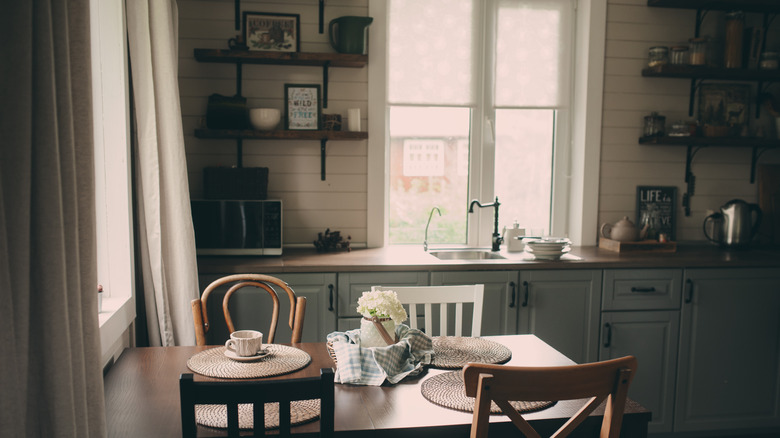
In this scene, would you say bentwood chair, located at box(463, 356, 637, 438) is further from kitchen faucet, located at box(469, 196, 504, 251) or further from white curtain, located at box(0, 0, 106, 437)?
kitchen faucet, located at box(469, 196, 504, 251)

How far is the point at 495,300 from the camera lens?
9.48 ft

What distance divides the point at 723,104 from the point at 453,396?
3.00 metres

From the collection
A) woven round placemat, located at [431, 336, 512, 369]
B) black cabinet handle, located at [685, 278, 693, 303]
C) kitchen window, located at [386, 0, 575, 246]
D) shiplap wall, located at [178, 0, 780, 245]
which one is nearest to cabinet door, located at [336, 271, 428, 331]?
shiplap wall, located at [178, 0, 780, 245]

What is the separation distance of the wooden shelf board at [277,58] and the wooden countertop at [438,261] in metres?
0.99

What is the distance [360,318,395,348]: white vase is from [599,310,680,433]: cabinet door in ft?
5.48

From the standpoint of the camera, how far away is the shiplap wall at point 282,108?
10.3ft

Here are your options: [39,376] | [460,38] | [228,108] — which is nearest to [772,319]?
[460,38]

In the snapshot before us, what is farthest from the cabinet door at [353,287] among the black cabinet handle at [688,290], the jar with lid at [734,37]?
the jar with lid at [734,37]

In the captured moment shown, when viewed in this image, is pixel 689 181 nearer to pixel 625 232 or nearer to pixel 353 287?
pixel 625 232

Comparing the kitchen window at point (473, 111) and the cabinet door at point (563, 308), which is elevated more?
the kitchen window at point (473, 111)

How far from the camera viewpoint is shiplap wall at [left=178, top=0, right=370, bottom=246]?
3133 millimetres

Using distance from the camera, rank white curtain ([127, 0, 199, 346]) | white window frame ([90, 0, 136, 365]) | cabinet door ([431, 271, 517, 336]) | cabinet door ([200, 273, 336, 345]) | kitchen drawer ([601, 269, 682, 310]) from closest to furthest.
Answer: white window frame ([90, 0, 136, 365]), white curtain ([127, 0, 199, 346]), cabinet door ([200, 273, 336, 345]), cabinet door ([431, 271, 517, 336]), kitchen drawer ([601, 269, 682, 310])

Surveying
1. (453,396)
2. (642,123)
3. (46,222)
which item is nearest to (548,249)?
(642,123)

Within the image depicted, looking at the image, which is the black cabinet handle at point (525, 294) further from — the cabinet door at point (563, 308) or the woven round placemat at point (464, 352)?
the woven round placemat at point (464, 352)
